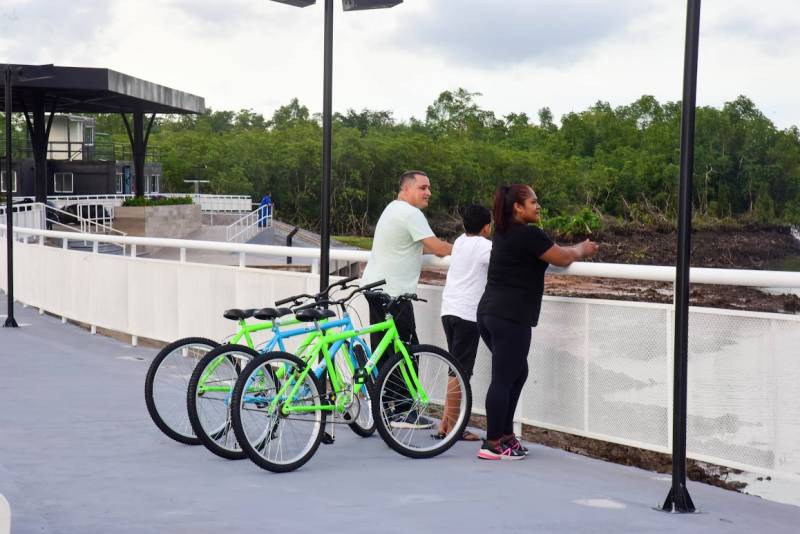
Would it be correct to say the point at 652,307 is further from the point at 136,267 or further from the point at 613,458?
the point at 136,267

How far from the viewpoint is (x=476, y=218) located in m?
7.72

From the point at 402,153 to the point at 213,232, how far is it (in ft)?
223

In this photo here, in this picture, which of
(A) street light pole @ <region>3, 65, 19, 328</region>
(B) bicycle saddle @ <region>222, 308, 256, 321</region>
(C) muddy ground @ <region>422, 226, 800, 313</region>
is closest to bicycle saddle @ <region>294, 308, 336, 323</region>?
(B) bicycle saddle @ <region>222, 308, 256, 321</region>

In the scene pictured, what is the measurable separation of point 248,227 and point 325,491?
49943 millimetres

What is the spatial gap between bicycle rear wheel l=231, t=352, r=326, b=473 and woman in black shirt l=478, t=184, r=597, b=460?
1054mm

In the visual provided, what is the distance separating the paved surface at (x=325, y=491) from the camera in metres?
5.67

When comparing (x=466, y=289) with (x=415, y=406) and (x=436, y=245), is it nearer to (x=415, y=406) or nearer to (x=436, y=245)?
(x=436, y=245)

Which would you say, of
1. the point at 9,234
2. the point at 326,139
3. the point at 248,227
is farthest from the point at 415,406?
the point at 248,227

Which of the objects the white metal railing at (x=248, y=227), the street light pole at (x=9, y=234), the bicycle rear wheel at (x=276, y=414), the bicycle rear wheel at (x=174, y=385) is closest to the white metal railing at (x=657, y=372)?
the bicycle rear wheel at (x=276, y=414)

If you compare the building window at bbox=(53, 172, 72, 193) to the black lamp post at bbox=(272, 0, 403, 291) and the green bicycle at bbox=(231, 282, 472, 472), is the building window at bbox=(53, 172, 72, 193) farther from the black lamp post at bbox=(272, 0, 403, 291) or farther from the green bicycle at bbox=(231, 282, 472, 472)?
the green bicycle at bbox=(231, 282, 472, 472)

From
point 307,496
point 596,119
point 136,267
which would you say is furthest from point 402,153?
point 307,496

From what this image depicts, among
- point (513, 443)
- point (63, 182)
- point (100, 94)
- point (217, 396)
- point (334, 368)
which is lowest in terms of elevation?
point (513, 443)

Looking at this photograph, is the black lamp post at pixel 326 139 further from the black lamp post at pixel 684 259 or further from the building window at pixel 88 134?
the building window at pixel 88 134

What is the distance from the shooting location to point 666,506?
601 centimetres
